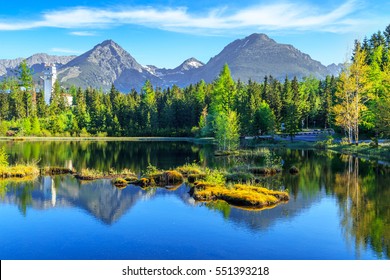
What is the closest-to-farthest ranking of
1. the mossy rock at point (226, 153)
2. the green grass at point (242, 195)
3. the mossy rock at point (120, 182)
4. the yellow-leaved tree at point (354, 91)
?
1. the green grass at point (242, 195)
2. the mossy rock at point (120, 182)
3. the mossy rock at point (226, 153)
4. the yellow-leaved tree at point (354, 91)

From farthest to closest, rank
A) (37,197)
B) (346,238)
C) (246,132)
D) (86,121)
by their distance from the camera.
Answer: (86,121), (246,132), (37,197), (346,238)

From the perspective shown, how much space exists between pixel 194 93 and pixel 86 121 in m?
34.0

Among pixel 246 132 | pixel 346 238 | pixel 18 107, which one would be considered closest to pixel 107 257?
pixel 346 238

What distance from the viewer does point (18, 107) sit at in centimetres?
12900

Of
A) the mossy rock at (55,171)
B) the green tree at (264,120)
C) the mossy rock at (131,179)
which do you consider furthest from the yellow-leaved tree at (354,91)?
the mossy rock at (55,171)

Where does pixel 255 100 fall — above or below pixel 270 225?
above

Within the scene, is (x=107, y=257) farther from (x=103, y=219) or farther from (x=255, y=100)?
(x=255, y=100)

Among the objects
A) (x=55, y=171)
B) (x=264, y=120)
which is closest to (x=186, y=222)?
(x=55, y=171)

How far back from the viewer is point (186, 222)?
86.5 feet

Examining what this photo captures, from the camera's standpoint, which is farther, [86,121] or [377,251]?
[86,121]

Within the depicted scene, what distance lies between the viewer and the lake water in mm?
20812

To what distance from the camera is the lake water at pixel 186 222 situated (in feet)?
68.3

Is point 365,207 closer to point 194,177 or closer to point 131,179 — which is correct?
point 194,177

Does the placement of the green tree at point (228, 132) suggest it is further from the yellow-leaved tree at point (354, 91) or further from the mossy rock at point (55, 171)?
the mossy rock at point (55, 171)
